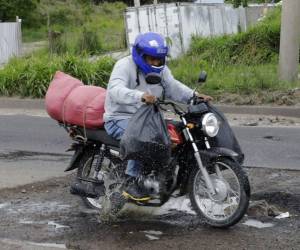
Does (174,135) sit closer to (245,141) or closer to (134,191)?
(134,191)

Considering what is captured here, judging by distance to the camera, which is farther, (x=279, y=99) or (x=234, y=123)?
(x=279, y=99)

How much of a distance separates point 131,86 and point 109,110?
0.92ft

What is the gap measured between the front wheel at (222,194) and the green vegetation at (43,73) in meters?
11.0

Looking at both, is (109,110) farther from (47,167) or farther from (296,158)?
(296,158)

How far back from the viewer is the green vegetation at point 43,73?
1678cm

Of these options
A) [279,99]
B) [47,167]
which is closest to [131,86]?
[47,167]

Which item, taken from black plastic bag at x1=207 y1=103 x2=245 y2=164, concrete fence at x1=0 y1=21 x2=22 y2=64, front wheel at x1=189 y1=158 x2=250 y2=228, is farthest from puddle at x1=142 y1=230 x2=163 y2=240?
concrete fence at x1=0 y1=21 x2=22 y2=64

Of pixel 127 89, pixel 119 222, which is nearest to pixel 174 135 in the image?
pixel 127 89

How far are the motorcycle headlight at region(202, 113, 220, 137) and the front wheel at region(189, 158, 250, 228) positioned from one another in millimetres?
238

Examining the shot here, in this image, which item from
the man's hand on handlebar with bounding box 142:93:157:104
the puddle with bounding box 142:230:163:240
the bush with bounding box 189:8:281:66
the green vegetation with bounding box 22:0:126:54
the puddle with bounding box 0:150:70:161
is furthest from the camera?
the green vegetation with bounding box 22:0:126:54

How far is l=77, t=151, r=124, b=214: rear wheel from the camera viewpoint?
5.99 meters

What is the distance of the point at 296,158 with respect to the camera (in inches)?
362

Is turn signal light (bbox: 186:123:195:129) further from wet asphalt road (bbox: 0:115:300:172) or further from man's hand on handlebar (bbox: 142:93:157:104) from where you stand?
wet asphalt road (bbox: 0:115:300:172)

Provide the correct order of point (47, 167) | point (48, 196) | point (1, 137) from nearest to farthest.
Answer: point (48, 196)
point (47, 167)
point (1, 137)
